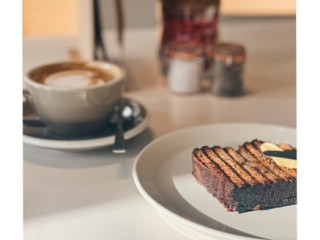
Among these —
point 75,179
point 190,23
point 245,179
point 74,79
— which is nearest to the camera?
point 245,179

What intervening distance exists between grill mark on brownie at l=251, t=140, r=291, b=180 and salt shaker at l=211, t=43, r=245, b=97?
0.35m

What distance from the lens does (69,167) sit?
2.56 ft

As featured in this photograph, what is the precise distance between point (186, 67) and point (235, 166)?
45cm

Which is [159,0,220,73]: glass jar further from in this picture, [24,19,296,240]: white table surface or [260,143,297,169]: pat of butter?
[260,143,297,169]: pat of butter

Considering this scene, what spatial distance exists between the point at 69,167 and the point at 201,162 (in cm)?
20

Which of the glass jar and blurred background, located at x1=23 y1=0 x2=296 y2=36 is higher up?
blurred background, located at x1=23 y1=0 x2=296 y2=36

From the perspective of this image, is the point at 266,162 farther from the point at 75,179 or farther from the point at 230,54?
the point at 230,54

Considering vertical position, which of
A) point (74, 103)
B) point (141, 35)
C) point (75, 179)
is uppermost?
point (141, 35)

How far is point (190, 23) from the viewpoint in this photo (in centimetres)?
120

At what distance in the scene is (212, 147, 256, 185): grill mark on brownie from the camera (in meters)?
0.65

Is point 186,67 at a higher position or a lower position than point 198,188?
higher


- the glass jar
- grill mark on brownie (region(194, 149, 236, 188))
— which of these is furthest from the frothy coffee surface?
the glass jar

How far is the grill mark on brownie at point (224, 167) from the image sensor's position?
0.64 metres

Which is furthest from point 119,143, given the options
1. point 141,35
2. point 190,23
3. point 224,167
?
point 141,35
